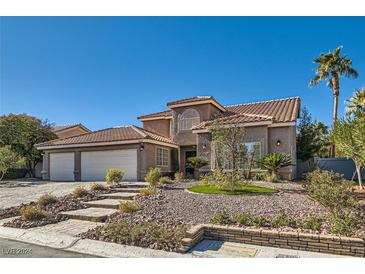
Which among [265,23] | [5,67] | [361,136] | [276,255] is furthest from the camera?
[5,67]

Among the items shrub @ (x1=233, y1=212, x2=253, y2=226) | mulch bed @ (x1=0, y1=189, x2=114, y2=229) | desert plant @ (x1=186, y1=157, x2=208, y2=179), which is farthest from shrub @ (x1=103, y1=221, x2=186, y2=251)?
desert plant @ (x1=186, y1=157, x2=208, y2=179)

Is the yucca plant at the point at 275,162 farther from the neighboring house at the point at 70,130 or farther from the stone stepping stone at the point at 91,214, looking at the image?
the neighboring house at the point at 70,130

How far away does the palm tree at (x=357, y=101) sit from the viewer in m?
22.5

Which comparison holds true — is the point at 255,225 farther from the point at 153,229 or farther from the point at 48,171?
the point at 48,171

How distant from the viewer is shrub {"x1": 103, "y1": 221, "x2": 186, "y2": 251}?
21.2 ft

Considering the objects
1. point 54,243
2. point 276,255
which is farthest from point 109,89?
point 276,255

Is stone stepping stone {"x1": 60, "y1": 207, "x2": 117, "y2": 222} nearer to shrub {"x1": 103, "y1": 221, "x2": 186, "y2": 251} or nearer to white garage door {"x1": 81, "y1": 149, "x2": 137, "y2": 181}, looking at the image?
shrub {"x1": 103, "y1": 221, "x2": 186, "y2": 251}

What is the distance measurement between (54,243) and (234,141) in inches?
422

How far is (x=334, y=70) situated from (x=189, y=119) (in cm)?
1599

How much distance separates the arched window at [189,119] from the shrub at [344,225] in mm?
17495

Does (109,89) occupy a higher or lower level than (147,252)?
higher

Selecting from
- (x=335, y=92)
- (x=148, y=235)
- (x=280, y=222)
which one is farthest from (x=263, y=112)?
(x=148, y=235)

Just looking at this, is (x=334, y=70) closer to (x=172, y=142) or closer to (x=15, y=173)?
(x=172, y=142)
